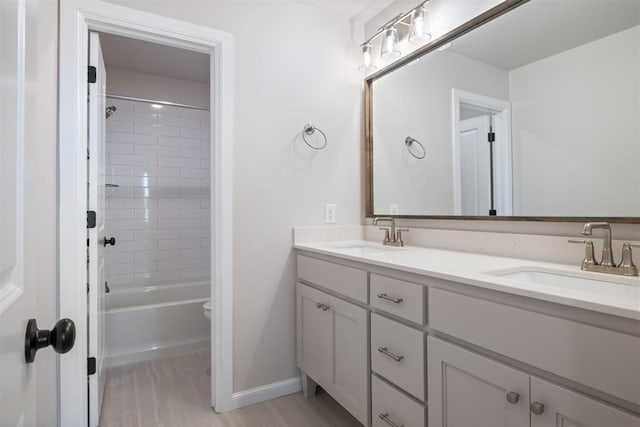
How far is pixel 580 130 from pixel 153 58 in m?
2.95

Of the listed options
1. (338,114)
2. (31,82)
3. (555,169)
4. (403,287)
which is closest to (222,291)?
(403,287)

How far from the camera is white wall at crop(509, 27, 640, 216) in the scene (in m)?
1.21

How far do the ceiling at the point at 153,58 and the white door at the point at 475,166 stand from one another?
2.11 m

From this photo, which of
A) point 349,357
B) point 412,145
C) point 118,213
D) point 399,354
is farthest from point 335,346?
A: point 118,213

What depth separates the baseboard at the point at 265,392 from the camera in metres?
1.93

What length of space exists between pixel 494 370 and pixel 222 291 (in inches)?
53.4

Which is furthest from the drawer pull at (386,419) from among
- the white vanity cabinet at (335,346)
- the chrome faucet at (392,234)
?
the chrome faucet at (392,234)

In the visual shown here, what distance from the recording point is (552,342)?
0.86 metres

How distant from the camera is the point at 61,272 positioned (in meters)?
1.58

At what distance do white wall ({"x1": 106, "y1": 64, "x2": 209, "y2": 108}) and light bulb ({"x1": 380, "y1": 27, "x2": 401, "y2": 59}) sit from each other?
2042mm

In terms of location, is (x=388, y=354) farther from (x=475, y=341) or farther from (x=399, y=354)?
(x=475, y=341)

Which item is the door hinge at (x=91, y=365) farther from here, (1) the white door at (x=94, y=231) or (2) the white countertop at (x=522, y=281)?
(2) the white countertop at (x=522, y=281)

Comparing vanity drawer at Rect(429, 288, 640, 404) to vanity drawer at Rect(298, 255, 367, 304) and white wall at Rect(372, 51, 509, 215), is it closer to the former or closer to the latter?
vanity drawer at Rect(298, 255, 367, 304)

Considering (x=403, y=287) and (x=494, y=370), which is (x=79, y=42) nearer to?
(x=403, y=287)
